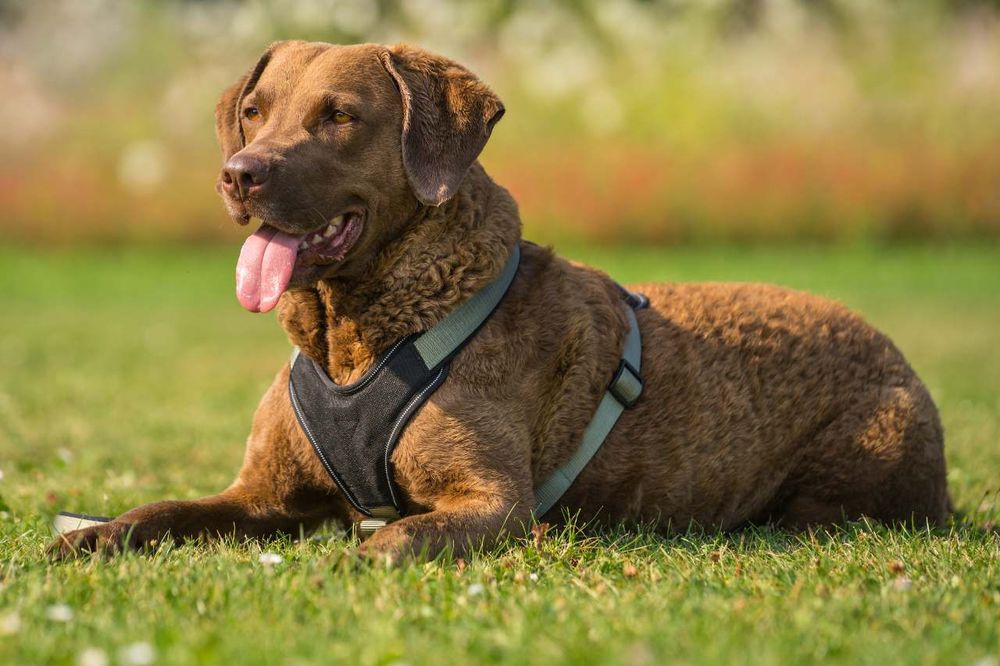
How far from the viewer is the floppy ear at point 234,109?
4.56 meters

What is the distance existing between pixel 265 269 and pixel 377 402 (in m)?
0.57

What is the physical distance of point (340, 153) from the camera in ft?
13.4

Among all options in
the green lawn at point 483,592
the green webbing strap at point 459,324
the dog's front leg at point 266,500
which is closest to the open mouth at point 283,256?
the green webbing strap at point 459,324

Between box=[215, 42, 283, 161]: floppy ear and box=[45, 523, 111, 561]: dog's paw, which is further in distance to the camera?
box=[215, 42, 283, 161]: floppy ear

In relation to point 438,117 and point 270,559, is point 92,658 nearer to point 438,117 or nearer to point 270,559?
point 270,559

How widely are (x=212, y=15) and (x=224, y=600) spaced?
2001 centimetres

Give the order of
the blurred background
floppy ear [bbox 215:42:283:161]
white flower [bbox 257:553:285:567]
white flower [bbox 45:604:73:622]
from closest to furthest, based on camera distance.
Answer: white flower [bbox 45:604:73:622], white flower [bbox 257:553:285:567], floppy ear [bbox 215:42:283:161], the blurred background

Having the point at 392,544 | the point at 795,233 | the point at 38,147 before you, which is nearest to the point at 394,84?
the point at 392,544

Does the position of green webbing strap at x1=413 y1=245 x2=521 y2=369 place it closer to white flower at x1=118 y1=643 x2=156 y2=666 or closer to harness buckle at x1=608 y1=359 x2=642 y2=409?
harness buckle at x1=608 y1=359 x2=642 y2=409

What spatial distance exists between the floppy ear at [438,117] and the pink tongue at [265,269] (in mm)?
490

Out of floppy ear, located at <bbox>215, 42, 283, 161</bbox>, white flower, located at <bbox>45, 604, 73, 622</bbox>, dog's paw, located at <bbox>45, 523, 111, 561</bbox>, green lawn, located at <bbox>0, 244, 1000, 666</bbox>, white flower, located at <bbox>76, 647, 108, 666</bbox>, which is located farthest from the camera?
floppy ear, located at <bbox>215, 42, 283, 161</bbox>

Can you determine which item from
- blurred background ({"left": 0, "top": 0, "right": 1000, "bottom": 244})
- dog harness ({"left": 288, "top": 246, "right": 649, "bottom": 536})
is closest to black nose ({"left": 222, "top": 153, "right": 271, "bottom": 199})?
dog harness ({"left": 288, "top": 246, "right": 649, "bottom": 536})

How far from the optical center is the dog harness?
4.02 metres

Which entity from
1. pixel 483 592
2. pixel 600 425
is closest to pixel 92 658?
pixel 483 592
